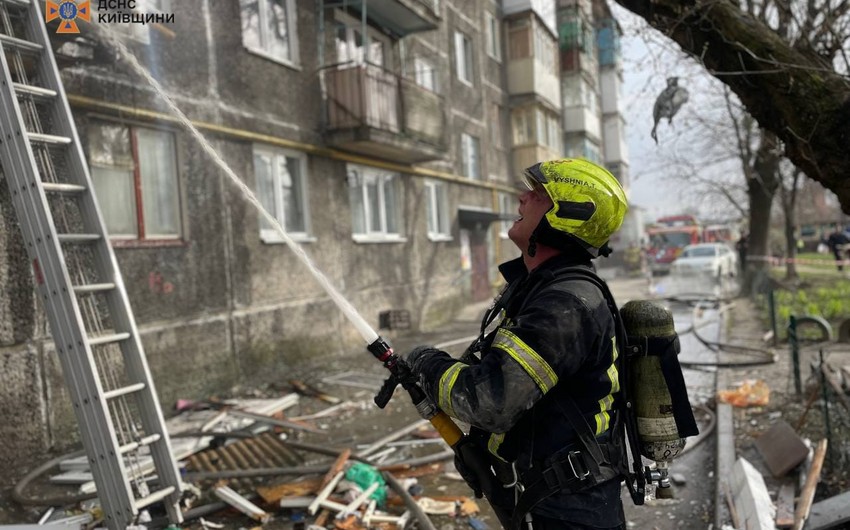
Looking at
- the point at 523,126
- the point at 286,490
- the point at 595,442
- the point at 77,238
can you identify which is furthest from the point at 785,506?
the point at 523,126

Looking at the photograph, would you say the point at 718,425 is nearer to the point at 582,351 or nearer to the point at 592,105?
the point at 582,351

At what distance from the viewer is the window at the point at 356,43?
11.1m

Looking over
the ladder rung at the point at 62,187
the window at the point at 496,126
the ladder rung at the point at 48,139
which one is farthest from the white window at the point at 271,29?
the window at the point at 496,126

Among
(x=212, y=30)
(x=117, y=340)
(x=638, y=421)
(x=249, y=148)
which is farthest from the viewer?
(x=249, y=148)

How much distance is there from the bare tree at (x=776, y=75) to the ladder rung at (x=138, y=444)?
4222 millimetres

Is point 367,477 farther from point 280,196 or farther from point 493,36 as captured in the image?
point 493,36

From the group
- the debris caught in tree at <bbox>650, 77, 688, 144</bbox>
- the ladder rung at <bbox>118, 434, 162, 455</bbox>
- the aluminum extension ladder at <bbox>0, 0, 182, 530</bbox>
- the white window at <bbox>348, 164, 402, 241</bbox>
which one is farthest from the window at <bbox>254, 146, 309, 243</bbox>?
the debris caught in tree at <bbox>650, 77, 688, 144</bbox>

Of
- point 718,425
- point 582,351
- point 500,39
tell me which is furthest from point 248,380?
point 500,39

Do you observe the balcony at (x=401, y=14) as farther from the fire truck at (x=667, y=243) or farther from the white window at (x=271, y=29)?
the fire truck at (x=667, y=243)

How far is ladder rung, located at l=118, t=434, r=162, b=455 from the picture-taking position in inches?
135

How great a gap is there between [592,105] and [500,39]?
36.4 feet

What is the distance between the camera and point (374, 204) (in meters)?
12.2

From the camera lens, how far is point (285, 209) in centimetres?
965

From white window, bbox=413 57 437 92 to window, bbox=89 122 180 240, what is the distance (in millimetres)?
7874
